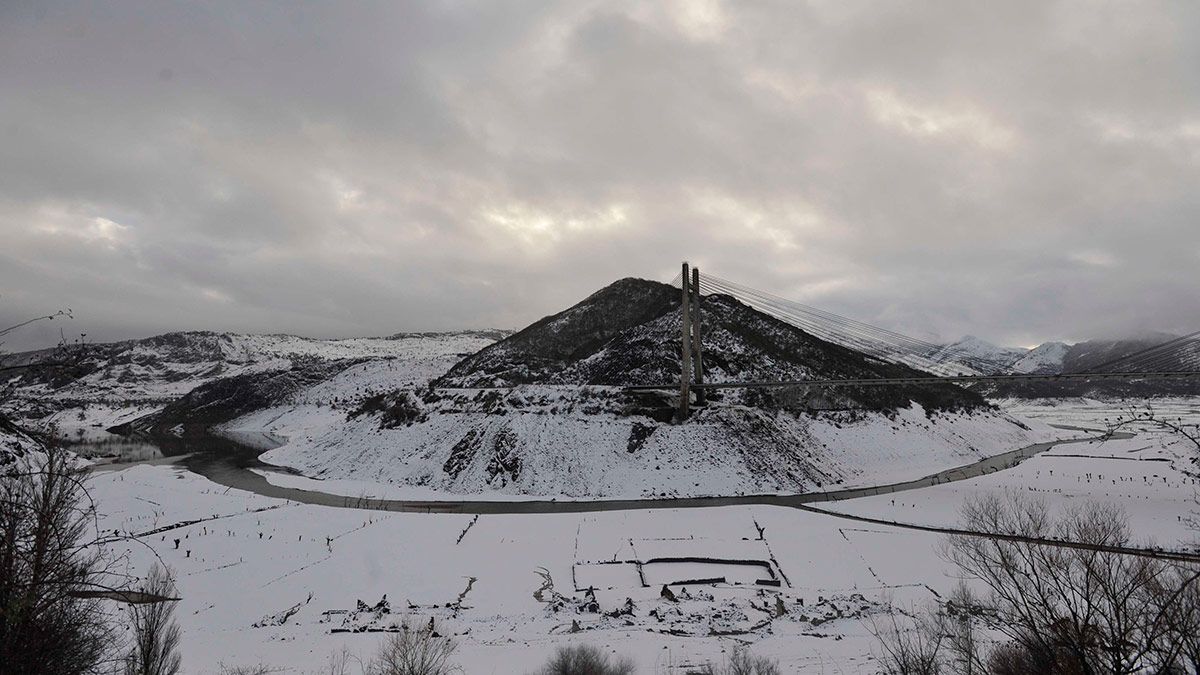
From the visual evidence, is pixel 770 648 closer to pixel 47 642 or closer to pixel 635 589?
pixel 635 589

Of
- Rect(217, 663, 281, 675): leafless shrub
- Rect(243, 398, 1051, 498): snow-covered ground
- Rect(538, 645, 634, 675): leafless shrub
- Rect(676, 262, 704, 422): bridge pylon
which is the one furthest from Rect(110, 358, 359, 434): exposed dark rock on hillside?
Rect(538, 645, 634, 675): leafless shrub

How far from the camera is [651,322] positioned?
3036 inches

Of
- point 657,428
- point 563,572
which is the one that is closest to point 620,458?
point 657,428

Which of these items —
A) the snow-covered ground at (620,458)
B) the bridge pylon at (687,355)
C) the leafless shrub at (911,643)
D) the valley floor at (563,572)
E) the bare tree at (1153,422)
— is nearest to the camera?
the bare tree at (1153,422)

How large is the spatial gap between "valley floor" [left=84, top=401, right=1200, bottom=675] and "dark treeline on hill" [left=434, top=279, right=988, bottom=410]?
2563 cm

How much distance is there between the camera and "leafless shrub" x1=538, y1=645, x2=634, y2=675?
1662 cm

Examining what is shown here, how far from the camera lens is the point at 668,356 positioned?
67.2 meters

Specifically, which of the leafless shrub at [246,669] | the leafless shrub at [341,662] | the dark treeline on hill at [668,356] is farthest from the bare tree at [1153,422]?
the dark treeline on hill at [668,356]

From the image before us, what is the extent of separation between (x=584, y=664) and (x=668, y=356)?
169ft

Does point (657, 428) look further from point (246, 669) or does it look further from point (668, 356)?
point (246, 669)

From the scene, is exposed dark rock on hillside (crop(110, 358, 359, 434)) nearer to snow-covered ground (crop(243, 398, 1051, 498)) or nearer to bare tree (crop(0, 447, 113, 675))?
snow-covered ground (crop(243, 398, 1051, 498))

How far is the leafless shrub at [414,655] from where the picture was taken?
1570 cm

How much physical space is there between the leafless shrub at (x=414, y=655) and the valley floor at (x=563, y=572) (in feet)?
2.70

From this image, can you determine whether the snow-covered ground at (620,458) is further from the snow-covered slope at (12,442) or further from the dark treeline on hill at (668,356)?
the snow-covered slope at (12,442)
